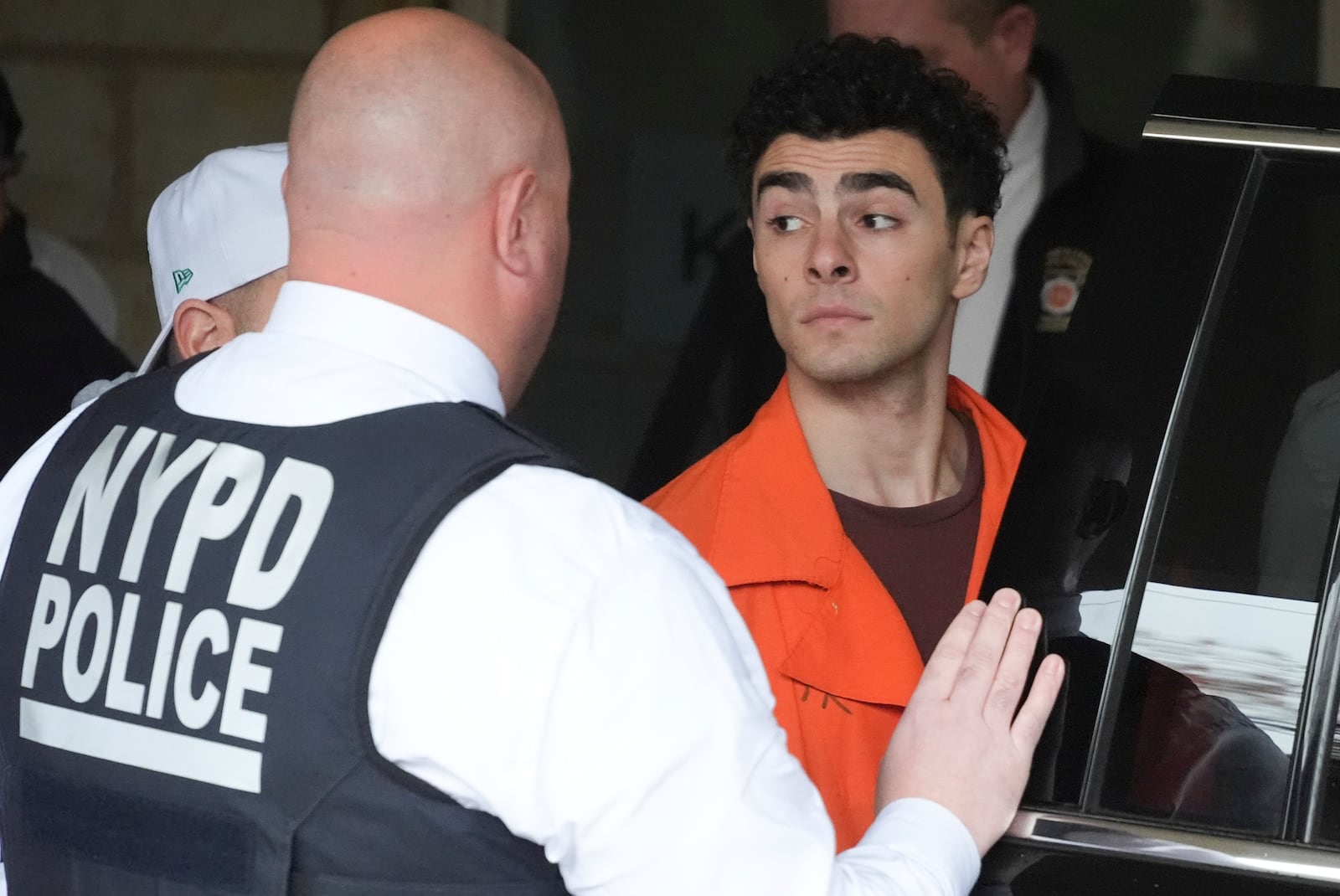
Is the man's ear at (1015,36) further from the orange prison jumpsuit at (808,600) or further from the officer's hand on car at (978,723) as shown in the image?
the officer's hand on car at (978,723)

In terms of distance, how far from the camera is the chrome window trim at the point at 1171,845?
137 centimetres

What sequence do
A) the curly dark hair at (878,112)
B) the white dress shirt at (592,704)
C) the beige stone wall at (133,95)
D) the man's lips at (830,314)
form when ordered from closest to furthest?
the white dress shirt at (592,704) < the man's lips at (830,314) < the curly dark hair at (878,112) < the beige stone wall at (133,95)

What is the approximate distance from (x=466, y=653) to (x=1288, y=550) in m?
0.75

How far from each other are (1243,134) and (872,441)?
878 mm

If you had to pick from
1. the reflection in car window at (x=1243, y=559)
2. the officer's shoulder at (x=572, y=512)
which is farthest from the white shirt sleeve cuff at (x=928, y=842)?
the officer's shoulder at (x=572, y=512)

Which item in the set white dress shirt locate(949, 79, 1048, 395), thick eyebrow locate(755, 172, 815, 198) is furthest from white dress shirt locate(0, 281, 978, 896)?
white dress shirt locate(949, 79, 1048, 395)

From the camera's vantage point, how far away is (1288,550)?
58.2 inches

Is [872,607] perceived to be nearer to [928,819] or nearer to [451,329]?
[928,819]

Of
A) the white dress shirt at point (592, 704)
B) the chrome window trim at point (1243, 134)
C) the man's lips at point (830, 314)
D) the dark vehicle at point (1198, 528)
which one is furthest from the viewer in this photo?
the man's lips at point (830, 314)

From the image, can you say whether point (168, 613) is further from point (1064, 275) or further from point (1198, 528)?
point (1064, 275)

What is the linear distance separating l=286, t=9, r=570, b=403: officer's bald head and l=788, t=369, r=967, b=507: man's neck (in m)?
0.94

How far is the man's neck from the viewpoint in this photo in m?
2.31

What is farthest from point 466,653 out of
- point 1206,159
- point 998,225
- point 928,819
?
point 998,225

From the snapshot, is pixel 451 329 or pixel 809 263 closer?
pixel 451 329
